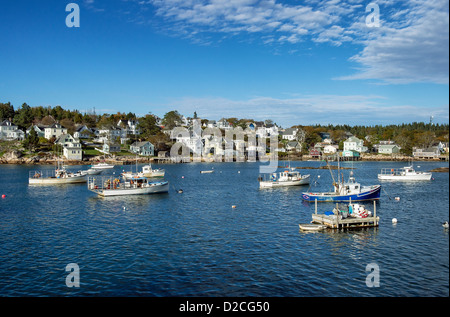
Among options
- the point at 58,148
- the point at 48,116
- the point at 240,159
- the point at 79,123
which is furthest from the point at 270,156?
the point at 48,116

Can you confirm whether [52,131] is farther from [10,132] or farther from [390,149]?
[390,149]

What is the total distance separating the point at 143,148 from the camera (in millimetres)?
150500

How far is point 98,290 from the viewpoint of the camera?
18.6 metres

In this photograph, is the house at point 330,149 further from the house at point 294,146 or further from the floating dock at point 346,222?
the floating dock at point 346,222

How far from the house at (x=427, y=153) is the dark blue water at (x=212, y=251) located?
134518mm

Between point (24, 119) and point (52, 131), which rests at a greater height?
point (24, 119)

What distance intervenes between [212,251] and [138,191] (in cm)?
3056

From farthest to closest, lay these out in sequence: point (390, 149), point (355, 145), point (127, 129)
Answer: point (127, 129) → point (355, 145) → point (390, 149)

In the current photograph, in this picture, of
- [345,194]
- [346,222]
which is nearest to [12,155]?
[345,194]

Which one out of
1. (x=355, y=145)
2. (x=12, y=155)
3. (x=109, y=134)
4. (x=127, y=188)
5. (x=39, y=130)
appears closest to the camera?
(x=127, y=188)

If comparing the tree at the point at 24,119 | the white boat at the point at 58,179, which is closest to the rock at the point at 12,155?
the tree at the point at 24,119

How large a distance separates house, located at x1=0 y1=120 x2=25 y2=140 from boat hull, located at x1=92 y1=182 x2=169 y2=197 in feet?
417
